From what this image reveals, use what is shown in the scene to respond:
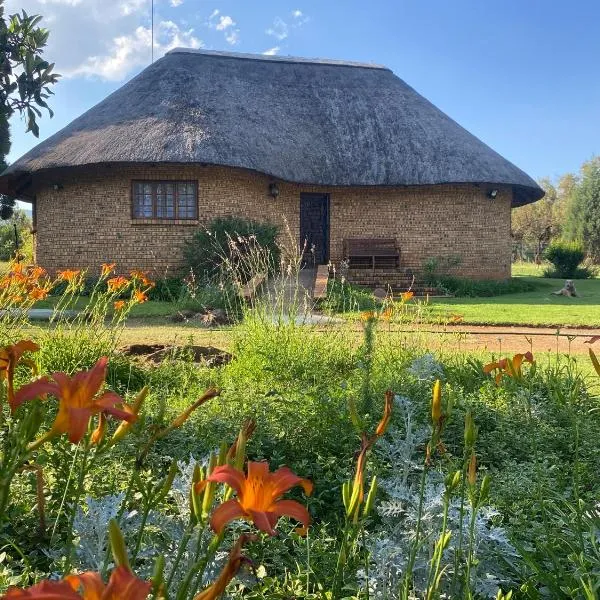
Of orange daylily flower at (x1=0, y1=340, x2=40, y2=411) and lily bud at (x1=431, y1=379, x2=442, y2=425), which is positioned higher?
orange daylily flower at (x1=0, y1=340, x2=40, y2=411)

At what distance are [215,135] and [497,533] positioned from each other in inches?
539

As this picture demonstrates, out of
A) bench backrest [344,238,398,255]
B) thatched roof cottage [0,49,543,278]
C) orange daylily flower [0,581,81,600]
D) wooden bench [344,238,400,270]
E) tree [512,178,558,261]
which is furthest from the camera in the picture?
tree [512,178,558,261]

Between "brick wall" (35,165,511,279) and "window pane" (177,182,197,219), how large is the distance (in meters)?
0.21

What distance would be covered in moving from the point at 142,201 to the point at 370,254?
578 centimetres

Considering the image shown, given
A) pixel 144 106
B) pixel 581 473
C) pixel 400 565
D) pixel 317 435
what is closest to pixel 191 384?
pixel 317 435

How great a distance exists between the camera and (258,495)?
896 mm

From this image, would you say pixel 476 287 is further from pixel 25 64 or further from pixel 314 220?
pixel 25 64

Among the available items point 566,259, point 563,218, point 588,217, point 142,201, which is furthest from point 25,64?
point 563,218

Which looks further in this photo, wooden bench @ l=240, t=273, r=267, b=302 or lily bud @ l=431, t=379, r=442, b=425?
wooden bench @ l=240, t=273, r=267, b=302

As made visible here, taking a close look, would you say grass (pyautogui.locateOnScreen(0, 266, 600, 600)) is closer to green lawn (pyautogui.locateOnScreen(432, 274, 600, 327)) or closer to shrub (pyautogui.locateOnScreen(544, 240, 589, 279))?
green lawn (pyautogui.locateOnScreen(432, 274, 600, 327))

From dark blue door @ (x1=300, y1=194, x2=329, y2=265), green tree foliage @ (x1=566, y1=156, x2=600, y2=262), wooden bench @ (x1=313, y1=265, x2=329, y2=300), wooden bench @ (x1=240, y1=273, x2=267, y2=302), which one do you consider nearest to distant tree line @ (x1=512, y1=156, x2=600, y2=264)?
green tree foliage @ (x1=566, y1=156, x2=600, y2=262)

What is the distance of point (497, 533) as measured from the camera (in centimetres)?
202

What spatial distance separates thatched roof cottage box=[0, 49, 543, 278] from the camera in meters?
14.9

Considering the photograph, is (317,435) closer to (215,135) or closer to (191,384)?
(191,384)
